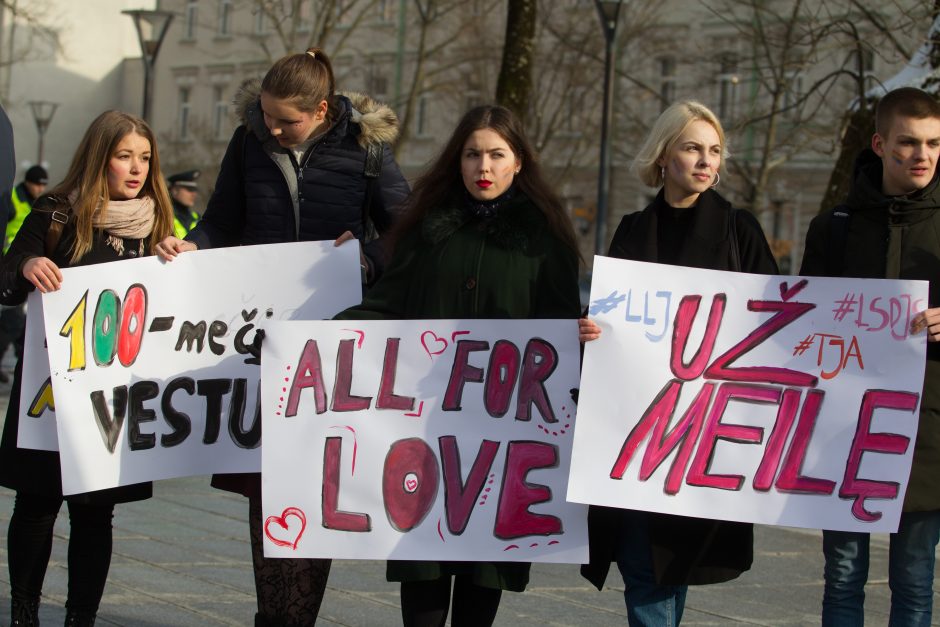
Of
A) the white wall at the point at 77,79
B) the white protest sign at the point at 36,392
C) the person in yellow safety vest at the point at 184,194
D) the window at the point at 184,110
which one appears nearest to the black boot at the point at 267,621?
the white protest sign at the point at 36,392

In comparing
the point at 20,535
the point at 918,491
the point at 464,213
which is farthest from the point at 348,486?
the point at 918,491

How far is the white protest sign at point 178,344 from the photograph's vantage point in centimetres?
476

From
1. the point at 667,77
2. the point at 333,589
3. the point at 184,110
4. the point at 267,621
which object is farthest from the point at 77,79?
the point at 267,621

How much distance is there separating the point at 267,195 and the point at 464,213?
836 mm

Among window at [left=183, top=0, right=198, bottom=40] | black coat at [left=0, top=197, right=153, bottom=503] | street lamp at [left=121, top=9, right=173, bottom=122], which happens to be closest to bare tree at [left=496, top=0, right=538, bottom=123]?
street lamp at [left=121, top=9, right=173, bottom=122]

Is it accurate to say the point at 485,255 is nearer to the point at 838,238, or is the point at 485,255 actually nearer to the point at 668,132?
the point at 668,132

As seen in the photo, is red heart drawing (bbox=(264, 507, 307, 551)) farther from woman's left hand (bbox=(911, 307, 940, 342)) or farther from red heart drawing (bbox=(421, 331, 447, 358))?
woman's left hand (bbox=(911, 307, 940, 342))

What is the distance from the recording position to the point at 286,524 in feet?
14.3

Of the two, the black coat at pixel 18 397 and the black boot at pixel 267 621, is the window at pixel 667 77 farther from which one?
the black boot at pixel 267 621

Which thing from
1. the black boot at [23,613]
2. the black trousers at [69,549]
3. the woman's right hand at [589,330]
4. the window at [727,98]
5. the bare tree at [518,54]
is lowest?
the black boot at [23,613]

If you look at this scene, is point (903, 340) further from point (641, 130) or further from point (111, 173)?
point (641, 130)

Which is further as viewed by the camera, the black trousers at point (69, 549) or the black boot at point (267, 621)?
the black trousers at point (69, 549)

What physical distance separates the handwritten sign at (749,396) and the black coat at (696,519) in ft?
0.27

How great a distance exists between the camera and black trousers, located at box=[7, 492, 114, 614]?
4.76m
